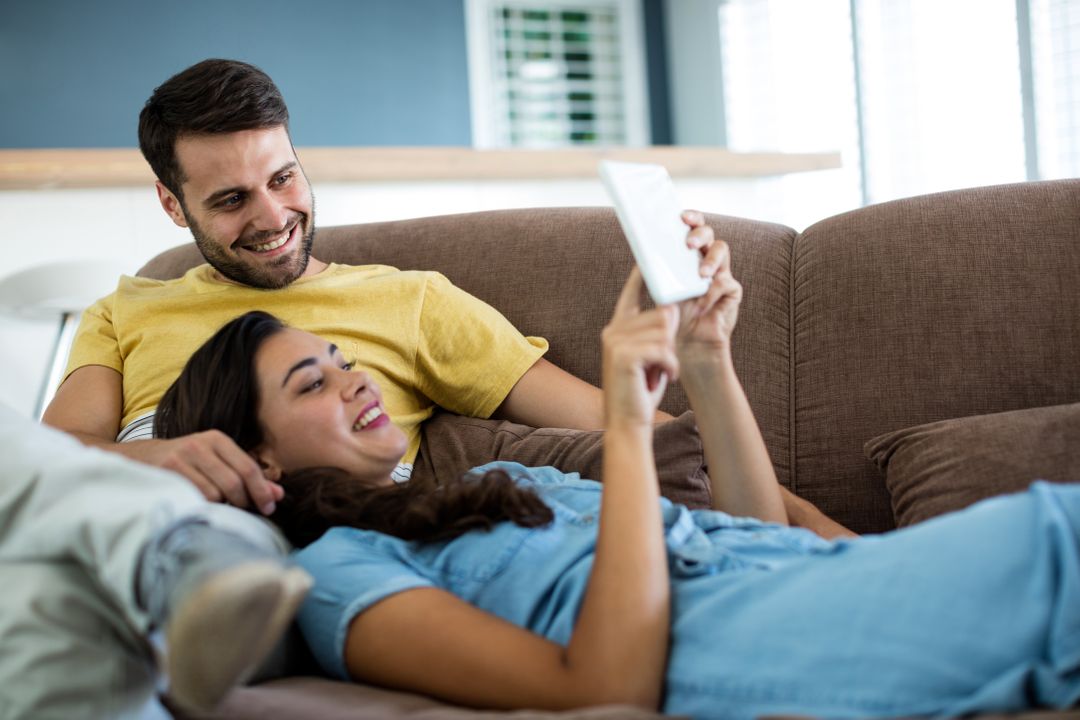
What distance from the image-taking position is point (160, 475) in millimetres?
921

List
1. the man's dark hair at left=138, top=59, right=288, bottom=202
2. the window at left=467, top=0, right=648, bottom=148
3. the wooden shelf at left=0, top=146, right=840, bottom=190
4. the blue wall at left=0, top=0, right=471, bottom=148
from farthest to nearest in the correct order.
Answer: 1. the window at left=467, top=0, right=648, bottom=148
2. the blue wall at left=0, top=0, right=471, bottom=148
3. the wooden shelf at left=0, top=146, right=840, bottom=190
4. the man's dark hair at left=138, top=59, right=288, bottom=202

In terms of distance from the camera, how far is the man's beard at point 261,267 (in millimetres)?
1848

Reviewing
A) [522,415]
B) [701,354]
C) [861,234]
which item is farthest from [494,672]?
[861,234]

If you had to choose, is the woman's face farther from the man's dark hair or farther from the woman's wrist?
the man's dark hair

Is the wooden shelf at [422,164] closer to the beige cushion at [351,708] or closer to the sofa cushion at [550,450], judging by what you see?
the sofa cushion at [550,450]

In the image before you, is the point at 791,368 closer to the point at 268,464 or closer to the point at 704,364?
the point at 704,364

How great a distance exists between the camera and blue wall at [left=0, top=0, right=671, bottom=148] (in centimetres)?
535

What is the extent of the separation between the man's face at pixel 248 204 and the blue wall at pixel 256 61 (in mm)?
3961

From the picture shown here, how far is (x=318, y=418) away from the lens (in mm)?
1369

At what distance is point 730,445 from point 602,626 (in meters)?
0.50

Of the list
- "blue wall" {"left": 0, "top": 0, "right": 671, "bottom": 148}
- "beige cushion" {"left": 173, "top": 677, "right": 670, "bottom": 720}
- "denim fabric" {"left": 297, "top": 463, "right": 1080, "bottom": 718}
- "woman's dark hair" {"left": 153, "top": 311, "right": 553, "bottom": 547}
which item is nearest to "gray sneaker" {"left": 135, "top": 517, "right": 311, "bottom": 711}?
"beige cushion" {"left": 173, "top": 677, "right": 670, "bottom": 720}

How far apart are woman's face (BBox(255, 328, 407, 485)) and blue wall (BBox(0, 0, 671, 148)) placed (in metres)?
4.51

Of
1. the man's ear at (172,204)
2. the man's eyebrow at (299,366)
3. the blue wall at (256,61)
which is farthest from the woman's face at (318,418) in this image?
the blue wall at (256,61)

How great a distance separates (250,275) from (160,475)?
3.23 ft
